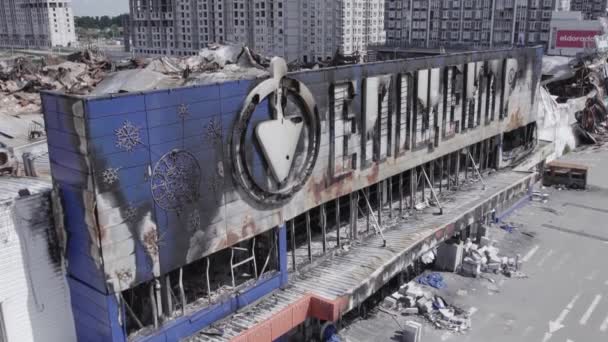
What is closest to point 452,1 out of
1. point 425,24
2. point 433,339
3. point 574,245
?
point 425,24

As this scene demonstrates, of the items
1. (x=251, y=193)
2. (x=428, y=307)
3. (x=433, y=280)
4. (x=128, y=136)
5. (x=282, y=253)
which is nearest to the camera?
(x=128, y=136)

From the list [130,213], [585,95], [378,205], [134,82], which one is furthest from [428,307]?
[585,95]

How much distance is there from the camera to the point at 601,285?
93.9 feet

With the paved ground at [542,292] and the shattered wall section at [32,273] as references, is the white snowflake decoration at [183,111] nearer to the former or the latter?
the shattered wall section at [32,273]

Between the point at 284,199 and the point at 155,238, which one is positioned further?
the point at 284,199

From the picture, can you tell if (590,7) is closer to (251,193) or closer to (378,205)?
(378,205)

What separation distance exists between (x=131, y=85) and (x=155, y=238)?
8012mm

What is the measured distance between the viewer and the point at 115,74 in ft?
79.7

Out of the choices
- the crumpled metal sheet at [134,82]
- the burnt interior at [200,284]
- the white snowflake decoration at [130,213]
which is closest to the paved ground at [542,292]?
the burnt interior at [200,284]

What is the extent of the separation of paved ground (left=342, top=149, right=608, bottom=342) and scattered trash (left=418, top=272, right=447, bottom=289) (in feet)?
1.42

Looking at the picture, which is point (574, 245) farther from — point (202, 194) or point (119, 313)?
point (119, 313)

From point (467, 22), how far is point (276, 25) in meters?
44.6

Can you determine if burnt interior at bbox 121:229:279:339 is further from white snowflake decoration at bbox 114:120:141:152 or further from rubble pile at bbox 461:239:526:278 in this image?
rubble pile at bbox 461:239:526:278

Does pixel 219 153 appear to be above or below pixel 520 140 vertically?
above
